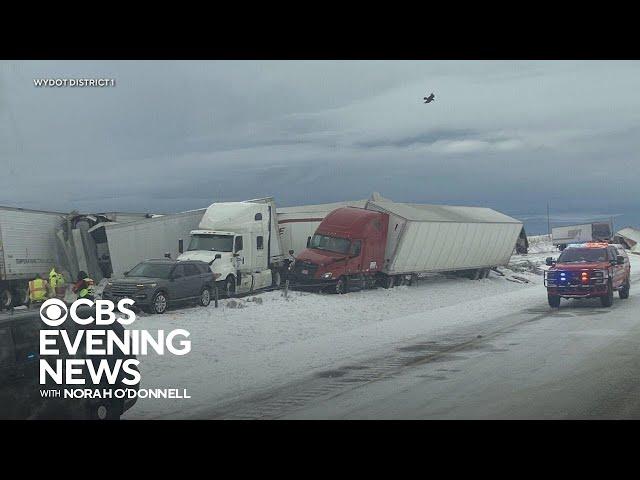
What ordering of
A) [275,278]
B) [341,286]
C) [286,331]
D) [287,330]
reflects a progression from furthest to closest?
[275,278] < [341,286] < [287,330] < [286,331]

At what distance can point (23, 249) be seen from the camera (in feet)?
83.6

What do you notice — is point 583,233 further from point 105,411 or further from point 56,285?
point 105,411

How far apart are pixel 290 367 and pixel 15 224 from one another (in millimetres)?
16547

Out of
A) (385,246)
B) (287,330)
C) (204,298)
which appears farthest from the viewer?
(385,246)

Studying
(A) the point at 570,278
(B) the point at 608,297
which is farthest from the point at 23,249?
(B) the point at 608,297

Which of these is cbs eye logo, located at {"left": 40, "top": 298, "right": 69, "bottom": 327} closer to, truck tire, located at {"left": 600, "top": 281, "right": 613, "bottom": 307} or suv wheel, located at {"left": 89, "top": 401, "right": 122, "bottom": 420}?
suv wheel, located at {"left": 89, "top": 401, "right": 122, "bottom": 420}

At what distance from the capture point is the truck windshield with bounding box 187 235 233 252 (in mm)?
25609

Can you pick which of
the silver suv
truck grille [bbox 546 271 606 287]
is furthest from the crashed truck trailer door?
truck grille [bbox 546 271 606 287]

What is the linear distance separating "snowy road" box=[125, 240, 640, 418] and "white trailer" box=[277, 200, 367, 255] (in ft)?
24.3

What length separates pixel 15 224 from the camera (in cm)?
2525

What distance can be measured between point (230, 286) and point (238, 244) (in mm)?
1672

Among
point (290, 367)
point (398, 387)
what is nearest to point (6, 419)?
point (398, 387)

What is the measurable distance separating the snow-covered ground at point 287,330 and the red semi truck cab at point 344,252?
2.68ft
